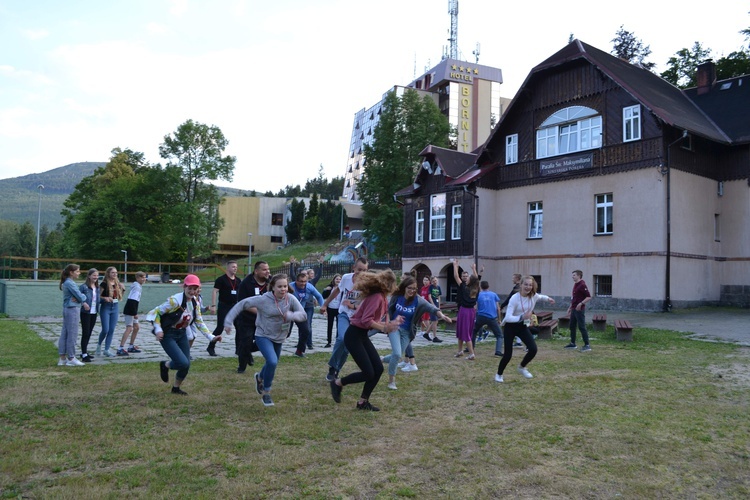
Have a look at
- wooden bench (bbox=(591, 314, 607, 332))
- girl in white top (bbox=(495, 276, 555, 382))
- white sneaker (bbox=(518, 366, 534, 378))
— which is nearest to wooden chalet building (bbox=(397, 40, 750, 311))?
wooden bench (bbox=(591, 314, 607, 332))

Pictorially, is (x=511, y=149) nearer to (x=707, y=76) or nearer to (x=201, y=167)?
(x=707, y=76)

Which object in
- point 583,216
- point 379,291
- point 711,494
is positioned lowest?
point 711,494

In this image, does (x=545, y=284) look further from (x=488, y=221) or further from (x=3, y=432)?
(x=3, y=432)

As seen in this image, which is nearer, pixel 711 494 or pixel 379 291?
pixel 711 494

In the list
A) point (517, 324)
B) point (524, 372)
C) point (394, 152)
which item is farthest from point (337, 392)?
Result: point (394, 152)

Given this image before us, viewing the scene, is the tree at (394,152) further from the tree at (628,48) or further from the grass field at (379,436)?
the grass field at (379,436)

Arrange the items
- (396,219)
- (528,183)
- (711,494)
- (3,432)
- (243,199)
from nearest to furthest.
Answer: (711,494), (3,432), (528,183), (396,219), (243,199)

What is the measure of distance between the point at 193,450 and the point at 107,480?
3.17 ft

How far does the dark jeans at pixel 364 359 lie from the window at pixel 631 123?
74.4 ft

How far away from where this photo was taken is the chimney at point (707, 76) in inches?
1257

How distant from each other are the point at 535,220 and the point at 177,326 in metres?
25.2

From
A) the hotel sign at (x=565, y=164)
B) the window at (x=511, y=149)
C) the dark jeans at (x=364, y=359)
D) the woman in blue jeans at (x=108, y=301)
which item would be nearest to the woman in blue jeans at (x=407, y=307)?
the dark jeans at (x=364, y=359)

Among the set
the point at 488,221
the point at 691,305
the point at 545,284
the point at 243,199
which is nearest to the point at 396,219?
the point at 488,221

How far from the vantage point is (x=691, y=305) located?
2666 centimetres
